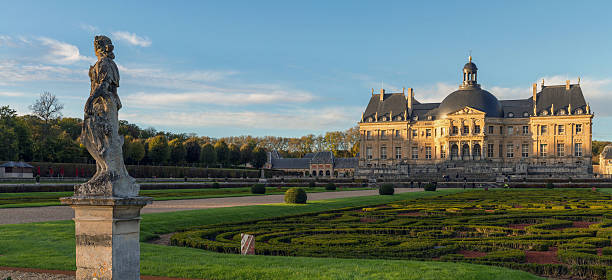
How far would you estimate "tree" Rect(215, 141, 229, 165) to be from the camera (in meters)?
91.6

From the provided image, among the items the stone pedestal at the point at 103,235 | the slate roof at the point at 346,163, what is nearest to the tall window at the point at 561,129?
the slate roof at the point at 346,163

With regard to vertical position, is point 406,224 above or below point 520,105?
below

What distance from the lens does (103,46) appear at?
6.27 meters

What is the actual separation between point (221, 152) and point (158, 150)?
18967 millimetres

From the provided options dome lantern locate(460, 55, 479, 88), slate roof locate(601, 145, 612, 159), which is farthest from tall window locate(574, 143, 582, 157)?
slate roof locate(601, 145, 612, 159)

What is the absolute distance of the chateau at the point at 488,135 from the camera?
75688mm

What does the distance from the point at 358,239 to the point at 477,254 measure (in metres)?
2.69

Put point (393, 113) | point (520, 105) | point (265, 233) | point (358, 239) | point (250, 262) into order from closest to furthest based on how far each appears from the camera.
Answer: point (250, 262), point (358, 239), point (265, 233), point (520, 105), point (393, 113)

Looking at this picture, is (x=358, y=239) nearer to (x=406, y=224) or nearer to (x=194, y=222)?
(x=406, y=224)

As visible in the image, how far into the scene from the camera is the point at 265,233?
13.5 metres

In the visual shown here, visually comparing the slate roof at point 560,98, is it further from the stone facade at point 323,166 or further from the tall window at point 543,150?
the stone facade at point 323,166

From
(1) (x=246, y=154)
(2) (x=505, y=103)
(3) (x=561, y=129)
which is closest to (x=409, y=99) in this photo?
(2) (x=505, y=103)

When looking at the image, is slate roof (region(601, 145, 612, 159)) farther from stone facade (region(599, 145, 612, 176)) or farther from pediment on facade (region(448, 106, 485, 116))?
pediment on facade (region(448, 106, 485, 116))

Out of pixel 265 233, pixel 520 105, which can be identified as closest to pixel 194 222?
pixel 265 233
